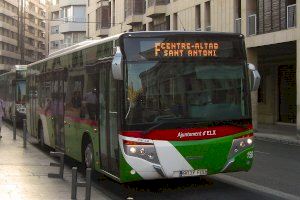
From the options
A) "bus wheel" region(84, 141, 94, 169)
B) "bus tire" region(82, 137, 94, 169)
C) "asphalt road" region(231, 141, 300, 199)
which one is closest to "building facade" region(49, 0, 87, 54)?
"asphalt road" region(231, 141, 300, 199)

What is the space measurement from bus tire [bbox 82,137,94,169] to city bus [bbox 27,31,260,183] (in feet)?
2.21

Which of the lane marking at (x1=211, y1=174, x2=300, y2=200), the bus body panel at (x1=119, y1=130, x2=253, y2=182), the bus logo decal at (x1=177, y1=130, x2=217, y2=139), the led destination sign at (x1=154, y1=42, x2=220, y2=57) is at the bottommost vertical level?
the lane marking at (x1=211, y1=174, x2=300, y2=200)

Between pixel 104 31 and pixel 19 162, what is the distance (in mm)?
40536

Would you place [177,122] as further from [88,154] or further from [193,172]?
[88,154]

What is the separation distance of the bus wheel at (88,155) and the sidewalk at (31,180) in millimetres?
472

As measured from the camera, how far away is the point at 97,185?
1050 centimetres

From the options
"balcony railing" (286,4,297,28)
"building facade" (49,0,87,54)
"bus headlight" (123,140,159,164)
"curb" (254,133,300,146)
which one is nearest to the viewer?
"bus headlight" (123,140,159,164)

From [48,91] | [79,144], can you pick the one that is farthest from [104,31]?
[79,144]

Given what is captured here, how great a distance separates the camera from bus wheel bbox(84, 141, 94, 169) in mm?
10520

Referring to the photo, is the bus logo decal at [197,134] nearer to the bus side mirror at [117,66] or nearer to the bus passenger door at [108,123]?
the bus passenger door at [108,123]

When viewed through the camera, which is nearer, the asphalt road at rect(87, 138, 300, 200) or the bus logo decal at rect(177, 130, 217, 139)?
the bus logo decal at rect(177, 130, 217, 139)

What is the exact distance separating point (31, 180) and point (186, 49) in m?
4.03

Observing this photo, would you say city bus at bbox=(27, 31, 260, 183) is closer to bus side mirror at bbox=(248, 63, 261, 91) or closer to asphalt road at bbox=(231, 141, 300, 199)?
bus side mirror at bbox=(248, 63, 261, 91)

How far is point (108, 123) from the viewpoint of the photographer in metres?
9.31
